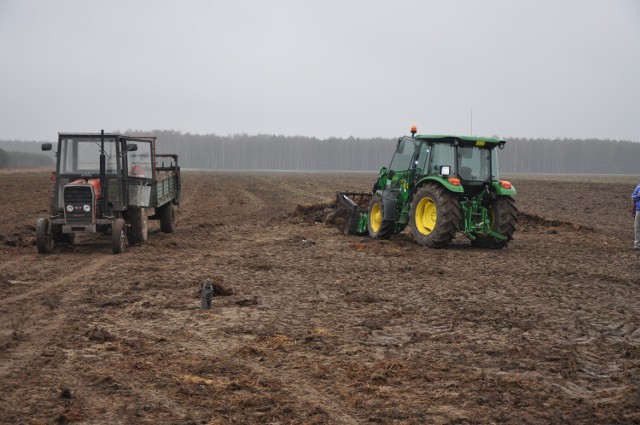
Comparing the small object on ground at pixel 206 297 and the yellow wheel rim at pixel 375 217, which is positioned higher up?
the yellow wheel rim at pixel 375 217

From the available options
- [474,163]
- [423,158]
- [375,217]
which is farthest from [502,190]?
[375,217]

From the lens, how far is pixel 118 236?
1313 cm

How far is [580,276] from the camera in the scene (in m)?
11.0

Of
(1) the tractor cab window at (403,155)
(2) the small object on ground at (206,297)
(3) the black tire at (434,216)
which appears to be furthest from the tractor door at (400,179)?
(2) the small object on ground at (206,297)

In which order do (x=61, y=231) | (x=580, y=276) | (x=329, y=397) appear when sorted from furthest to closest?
1. (x=61, y=231)
2. (x=580, y=276)
3. (x=329, y=397)

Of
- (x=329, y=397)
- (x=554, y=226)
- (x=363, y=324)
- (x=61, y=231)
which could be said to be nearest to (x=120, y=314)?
(x=363, y=324)

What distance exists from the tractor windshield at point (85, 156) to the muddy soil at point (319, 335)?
64.8 inches

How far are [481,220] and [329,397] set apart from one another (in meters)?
9.57

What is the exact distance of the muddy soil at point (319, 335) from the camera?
5.18m

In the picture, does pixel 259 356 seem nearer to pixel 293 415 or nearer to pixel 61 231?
pixel 293 415

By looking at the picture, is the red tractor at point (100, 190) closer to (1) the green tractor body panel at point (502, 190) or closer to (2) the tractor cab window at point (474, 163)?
(2) the tractor cab window at point (474, 163)

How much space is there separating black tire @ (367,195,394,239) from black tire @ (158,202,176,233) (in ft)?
16.2

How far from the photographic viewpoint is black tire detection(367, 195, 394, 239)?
50.4 feet

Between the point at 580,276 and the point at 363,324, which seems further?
the point at 580,276
